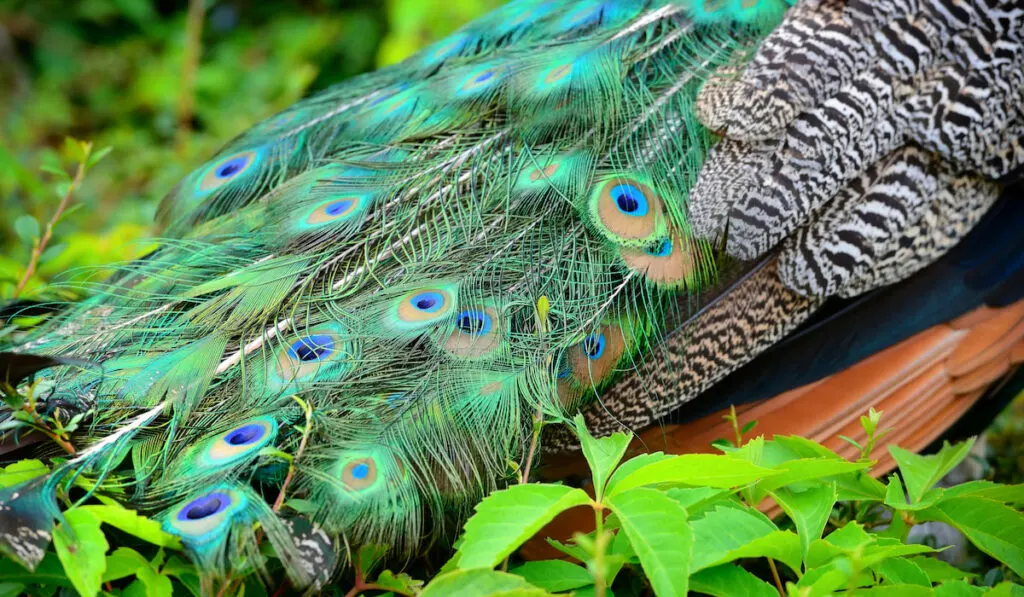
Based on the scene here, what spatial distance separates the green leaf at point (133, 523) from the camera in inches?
44.6

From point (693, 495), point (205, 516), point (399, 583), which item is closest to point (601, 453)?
point (693, 495)

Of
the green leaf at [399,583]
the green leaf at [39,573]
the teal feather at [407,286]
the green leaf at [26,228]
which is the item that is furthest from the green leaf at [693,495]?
the green leaf at [26,228]

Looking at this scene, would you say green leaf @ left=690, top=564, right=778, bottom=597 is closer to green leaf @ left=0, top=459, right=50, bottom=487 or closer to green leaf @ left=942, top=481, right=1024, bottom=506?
green leaf @ left=942, top=481, right=1024, bottom=506

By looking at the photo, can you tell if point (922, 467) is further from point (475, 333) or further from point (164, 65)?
point (164, 65)

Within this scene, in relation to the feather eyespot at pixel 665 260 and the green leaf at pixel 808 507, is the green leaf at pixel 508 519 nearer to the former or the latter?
the green leaf at pixel 808 507

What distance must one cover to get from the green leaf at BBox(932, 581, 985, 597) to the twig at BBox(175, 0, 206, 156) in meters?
3.40

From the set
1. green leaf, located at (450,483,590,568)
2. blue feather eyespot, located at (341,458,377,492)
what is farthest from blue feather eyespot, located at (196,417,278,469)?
green leaf, located at (450,483,590,568)

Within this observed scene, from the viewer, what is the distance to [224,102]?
426 centimetres

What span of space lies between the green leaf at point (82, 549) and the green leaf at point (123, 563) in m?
0.04

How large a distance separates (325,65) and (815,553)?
4.09m

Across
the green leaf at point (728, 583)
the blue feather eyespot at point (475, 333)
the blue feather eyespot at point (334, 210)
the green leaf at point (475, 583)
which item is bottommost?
the green leaf at point (728, 583)

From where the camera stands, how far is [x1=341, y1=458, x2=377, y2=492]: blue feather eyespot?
1269 mm

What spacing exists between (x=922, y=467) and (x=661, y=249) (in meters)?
0.58

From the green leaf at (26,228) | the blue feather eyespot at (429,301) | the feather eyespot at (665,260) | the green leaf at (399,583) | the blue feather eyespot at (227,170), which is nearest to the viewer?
the green leaf at (399,583)
